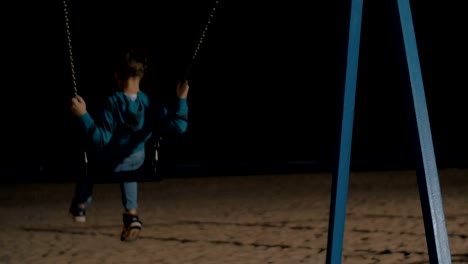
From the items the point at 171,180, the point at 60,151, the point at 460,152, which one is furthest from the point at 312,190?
the point at 60,151

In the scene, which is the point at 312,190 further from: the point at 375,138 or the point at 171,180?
the point at 375,138

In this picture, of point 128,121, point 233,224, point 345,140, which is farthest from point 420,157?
point 233,224

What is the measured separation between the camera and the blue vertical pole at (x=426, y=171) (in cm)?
316

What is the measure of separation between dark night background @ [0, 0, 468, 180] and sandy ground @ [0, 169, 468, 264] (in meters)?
5.06

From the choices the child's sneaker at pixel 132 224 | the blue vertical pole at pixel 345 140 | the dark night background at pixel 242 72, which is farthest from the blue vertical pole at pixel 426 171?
the dark night background at pixel 242 72

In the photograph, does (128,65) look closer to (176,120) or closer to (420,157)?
(176,120)

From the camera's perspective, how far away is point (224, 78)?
1861cm

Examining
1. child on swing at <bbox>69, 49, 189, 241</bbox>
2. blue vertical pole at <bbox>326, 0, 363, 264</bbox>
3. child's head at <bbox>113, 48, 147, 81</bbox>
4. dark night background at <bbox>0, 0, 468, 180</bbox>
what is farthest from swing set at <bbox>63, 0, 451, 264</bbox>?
dark night background at <bbox>0, 0, 468, 180</bbox>

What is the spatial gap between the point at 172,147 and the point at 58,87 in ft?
10.8

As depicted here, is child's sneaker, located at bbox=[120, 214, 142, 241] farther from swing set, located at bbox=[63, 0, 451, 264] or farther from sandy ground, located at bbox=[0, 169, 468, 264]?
swing set, located at bbox=[63, 0, 451, 264]

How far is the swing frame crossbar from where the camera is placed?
3.17m

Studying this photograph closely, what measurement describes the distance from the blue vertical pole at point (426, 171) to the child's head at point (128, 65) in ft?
7.45

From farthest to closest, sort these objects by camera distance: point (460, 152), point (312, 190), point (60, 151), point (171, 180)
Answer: point (60, 151) < point (460, 152) < point (171, 180) < point (312, 190)

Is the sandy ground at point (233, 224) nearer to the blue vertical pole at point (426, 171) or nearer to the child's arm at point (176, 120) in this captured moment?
the child's arm at point (176, 120)
